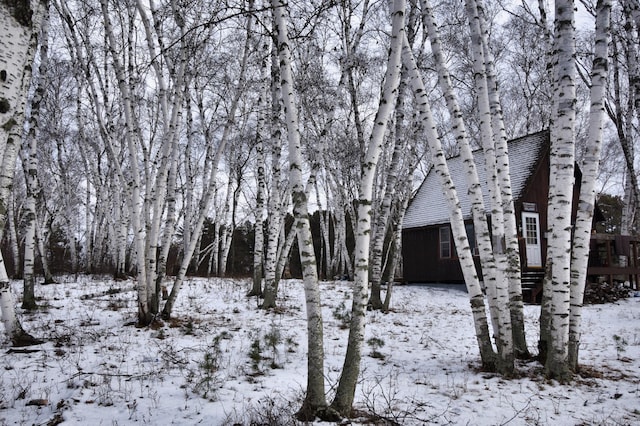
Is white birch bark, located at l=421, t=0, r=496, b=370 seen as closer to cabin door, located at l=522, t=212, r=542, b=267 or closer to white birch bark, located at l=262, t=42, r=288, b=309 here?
white birch bark, located at l=262, t=42, r=288, b=309

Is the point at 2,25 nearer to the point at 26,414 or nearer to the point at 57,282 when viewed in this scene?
the point at 26,414

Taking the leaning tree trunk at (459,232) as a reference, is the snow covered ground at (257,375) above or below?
below

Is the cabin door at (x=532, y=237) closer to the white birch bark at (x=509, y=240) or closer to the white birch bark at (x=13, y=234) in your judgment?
the white birch bark at (x=509, y=240)

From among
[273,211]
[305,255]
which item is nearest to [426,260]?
[273,211]

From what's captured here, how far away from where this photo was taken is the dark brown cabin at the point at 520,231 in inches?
593

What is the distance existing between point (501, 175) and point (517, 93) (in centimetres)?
1596

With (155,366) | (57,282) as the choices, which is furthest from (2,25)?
(57,282)

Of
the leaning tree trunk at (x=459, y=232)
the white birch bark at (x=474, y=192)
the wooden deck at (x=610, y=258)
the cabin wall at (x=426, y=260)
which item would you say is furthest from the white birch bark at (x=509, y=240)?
the cabin wall at (x=426, y=260)

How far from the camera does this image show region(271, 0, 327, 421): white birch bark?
3.68 m

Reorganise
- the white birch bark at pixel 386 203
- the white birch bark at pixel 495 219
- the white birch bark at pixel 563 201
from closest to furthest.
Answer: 1. the white birch bark at pixel 563 201
2. the white birch bark at pixel 495 219
3. the white birch bark at pixel 386 203

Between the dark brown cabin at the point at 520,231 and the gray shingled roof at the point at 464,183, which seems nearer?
the dark brown cabin at the point at 520,231

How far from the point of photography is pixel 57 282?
42.9 feet

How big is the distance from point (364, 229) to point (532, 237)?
14143 mm

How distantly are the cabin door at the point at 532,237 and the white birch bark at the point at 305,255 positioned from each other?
13.8 m
